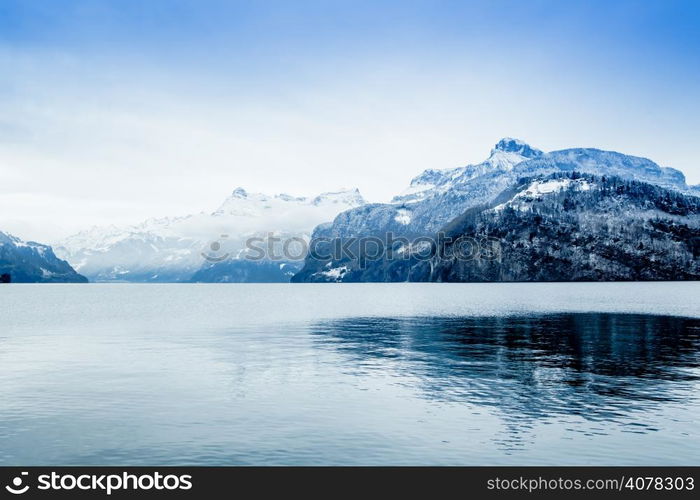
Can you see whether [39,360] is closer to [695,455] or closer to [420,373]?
[420,373]

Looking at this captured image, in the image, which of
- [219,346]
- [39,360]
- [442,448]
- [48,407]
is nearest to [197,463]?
[442,448]

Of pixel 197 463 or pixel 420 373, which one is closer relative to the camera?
pixel 197 463

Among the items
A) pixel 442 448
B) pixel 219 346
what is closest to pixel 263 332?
pixel 219 346

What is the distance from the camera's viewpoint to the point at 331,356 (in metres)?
70.8

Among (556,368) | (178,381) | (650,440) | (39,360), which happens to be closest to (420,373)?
(556,368)

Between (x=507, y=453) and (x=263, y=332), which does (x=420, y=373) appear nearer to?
(x=507, y=453)

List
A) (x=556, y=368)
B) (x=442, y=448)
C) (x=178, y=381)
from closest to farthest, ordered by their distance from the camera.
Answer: (x=442, y=448)
(x=178, y=381)
(x=556, y=368)

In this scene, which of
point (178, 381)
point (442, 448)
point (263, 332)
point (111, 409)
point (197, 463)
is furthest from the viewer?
point (263, 332)

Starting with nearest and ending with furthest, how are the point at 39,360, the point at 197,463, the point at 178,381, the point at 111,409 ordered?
the point at 197,463, the point at 111,409, the point at 178,381, the point at 39,360

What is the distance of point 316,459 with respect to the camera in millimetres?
31266

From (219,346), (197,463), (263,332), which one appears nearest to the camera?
(197,463)

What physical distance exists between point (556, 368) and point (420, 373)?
13.2 meters

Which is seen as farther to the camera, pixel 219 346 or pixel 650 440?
pixel 219 346

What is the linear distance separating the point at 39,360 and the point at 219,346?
21.7m
